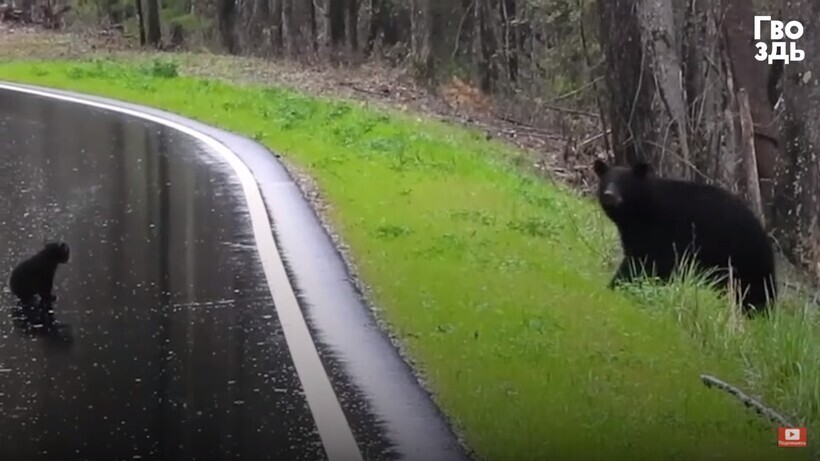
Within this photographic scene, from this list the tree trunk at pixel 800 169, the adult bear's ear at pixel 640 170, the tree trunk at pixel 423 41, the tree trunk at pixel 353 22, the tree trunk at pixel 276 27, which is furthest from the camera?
the tree trunk at pixel 353 22

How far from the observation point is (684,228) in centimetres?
1191

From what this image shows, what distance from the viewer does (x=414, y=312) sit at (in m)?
10.2

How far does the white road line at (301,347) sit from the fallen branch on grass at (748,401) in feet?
6.70

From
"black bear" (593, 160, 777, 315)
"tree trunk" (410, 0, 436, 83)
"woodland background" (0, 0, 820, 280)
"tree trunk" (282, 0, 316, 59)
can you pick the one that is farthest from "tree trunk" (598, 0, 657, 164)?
"tree trunk" (282, 0, 316, 59)

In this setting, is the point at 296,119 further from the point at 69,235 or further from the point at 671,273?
the point at 671,273

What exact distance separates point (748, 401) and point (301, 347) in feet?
9.34

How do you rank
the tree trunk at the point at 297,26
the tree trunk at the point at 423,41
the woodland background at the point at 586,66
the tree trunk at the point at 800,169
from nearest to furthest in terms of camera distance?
the tree trunk at the point at 800,169, the woodland background at the point at 586,66, the tree trunk at the point at 423,41, the tree trunk at the point at 297,26

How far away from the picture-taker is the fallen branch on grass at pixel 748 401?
7.16 metres

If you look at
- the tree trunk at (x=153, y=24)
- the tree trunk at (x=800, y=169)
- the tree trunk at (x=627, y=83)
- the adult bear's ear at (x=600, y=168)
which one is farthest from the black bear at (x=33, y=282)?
the tree trunk at (x=153, y=24)

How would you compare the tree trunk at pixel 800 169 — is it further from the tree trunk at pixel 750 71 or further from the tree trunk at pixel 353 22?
the tree trunk at pixel 353 22

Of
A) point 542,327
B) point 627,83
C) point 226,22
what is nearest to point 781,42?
point 627,83

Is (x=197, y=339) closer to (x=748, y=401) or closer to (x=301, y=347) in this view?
(x=301, y=347)

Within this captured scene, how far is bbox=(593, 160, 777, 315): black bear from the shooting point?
1176 centimetres

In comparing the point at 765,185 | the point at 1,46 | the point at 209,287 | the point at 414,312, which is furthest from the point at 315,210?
the point at 1,46
